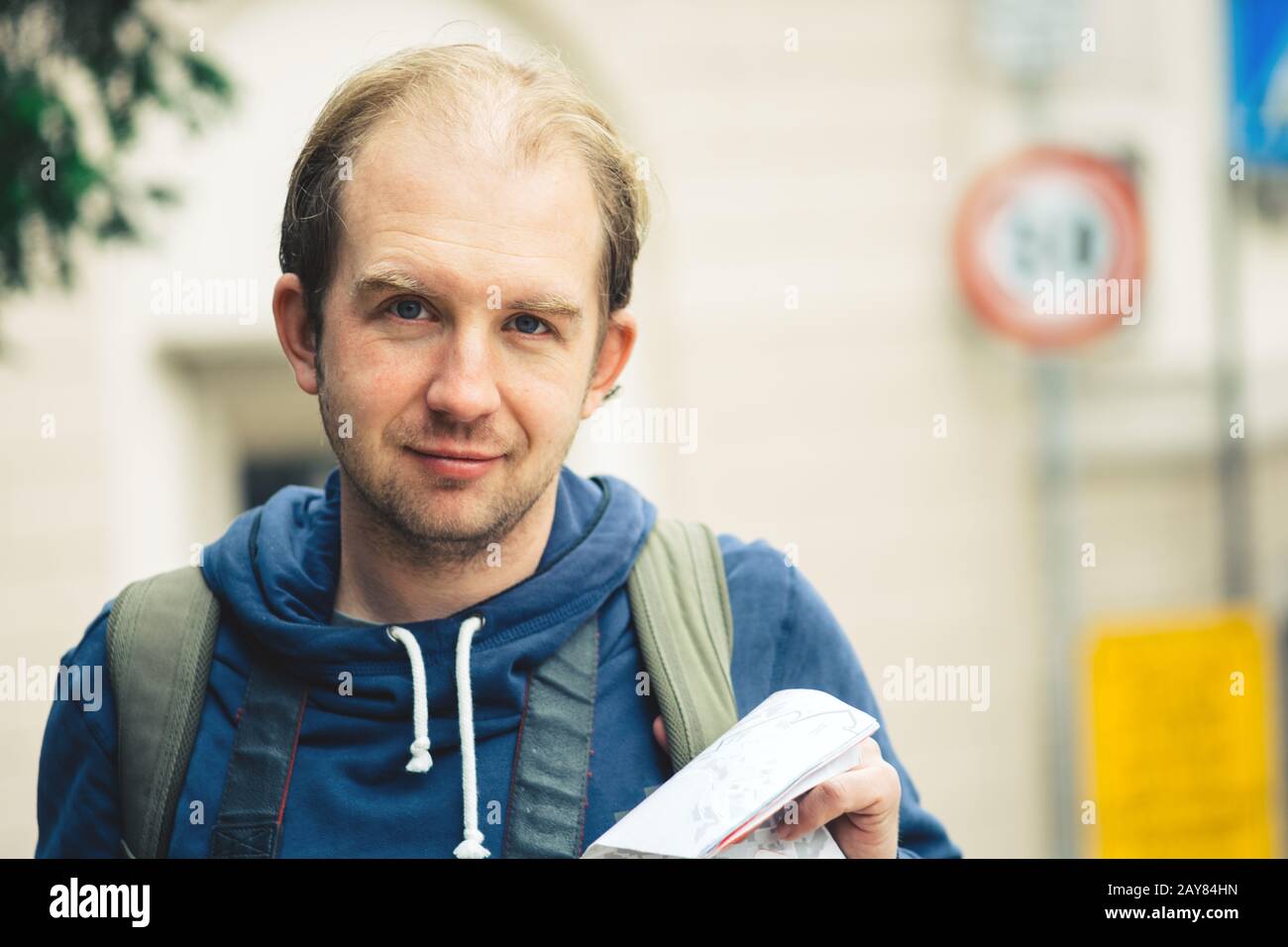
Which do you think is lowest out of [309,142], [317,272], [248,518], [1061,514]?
[1061,514]

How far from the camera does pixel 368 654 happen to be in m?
1.76

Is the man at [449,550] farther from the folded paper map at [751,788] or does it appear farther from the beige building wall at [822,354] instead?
the beige building wall at [822,354]

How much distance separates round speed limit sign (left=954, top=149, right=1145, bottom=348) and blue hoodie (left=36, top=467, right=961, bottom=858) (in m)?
4.45

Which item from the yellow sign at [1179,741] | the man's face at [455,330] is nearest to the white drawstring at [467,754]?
the man's face at [455,330]

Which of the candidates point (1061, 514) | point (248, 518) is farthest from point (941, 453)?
point (248, 518)

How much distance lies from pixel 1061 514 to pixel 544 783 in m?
5.47

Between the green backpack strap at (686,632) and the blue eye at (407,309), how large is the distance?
42cm

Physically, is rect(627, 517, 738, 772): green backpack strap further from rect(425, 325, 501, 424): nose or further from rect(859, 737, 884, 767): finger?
rect(425, 325, 501, 424): nose

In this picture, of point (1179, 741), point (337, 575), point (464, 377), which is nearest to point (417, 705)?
point (337, 575)

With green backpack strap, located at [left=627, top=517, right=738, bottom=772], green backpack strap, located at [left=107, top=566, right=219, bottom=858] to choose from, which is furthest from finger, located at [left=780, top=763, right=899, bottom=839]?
green backpack strap, located at [left=107, top=566, right=219, bottom=858]
